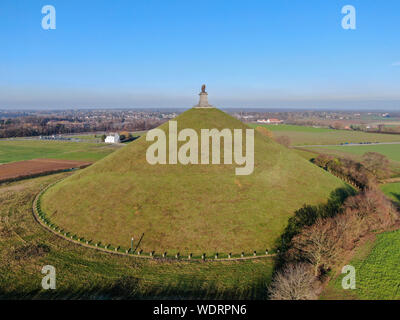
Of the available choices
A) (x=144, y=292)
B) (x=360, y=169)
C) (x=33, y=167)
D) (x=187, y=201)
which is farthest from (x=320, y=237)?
(x=33, y=167)

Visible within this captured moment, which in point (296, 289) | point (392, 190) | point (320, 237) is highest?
point (320, 237)

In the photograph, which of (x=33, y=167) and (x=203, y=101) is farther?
(x=33, y=167)

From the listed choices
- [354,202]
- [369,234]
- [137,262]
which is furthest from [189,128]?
[369,234]

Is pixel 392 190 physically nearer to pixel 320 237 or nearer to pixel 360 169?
pixel 360 169

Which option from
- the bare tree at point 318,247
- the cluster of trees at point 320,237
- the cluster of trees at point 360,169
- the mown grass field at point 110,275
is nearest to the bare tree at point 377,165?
the cluster of trees at point 360,169

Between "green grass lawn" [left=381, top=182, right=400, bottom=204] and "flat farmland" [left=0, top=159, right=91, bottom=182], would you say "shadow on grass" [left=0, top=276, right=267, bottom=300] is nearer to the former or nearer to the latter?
"green grass lawn" [left=381, top=182, right=400, bottom=204]

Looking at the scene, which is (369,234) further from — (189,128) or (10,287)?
(10,287)
